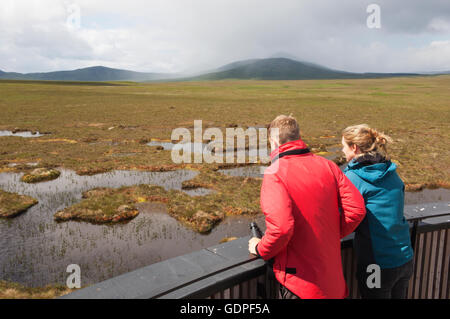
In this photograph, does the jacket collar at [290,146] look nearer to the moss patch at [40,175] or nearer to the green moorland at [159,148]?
the green moorland at [159,148]

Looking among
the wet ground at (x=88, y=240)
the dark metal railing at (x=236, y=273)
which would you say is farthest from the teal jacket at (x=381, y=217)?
the wet ground at (x=88, y=240)

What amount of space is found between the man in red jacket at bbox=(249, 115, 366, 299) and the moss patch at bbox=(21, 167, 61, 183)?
1728cm

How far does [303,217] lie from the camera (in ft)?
8.55

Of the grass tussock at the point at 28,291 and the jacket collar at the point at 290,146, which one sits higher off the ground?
the jacket collar at the point at 290,146

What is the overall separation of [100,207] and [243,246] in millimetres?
10909

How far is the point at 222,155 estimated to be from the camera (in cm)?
2253

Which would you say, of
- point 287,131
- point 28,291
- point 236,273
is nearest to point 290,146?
point 287,131

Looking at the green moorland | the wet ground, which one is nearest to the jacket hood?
the wet ground

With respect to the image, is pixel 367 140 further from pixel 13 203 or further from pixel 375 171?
pixel 13 203

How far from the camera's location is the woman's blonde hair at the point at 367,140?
3176 mm

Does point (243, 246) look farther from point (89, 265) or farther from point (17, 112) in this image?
point (17, 112)

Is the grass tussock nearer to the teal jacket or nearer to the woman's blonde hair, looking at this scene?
the teal jacket

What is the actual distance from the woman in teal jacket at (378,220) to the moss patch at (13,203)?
13163 millimetres
